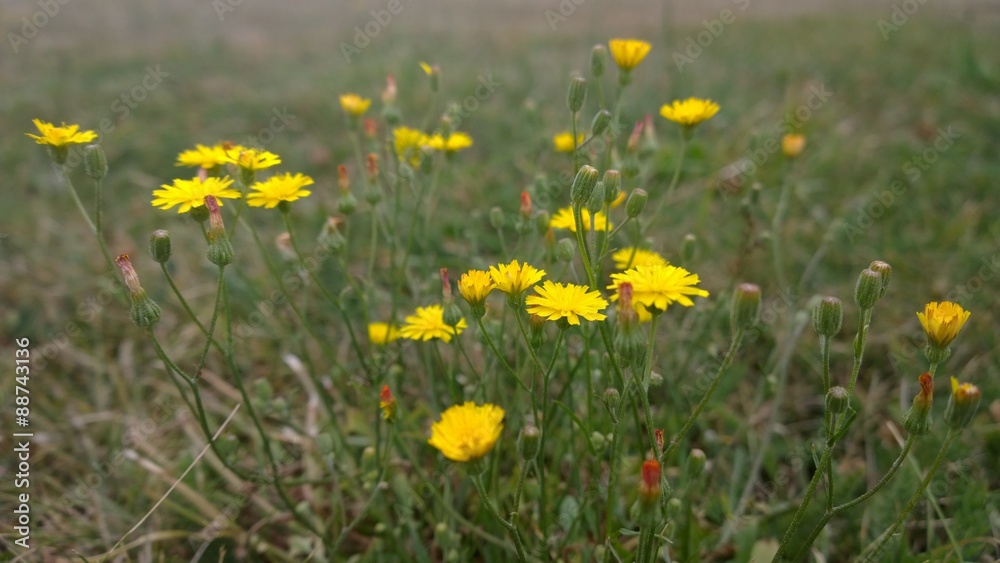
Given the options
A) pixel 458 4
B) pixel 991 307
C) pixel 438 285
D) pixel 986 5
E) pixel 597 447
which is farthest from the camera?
pixel 458 4

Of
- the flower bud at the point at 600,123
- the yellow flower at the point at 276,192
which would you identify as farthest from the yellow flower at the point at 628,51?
the yellow flower at the point at 276,192

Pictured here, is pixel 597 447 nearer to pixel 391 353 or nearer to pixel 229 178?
pixel 391 353

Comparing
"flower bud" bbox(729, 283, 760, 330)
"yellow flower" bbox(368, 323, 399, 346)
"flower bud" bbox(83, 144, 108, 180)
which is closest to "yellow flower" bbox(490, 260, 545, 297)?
"flower bud" bbox(729, 283, 760, 330)

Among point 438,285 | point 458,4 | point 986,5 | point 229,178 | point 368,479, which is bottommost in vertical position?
point 368,479

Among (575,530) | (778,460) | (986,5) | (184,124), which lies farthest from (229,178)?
(986,5)

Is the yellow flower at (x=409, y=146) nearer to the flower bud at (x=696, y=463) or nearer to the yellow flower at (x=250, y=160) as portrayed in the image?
the yellow flower at (x=250, y=160)
